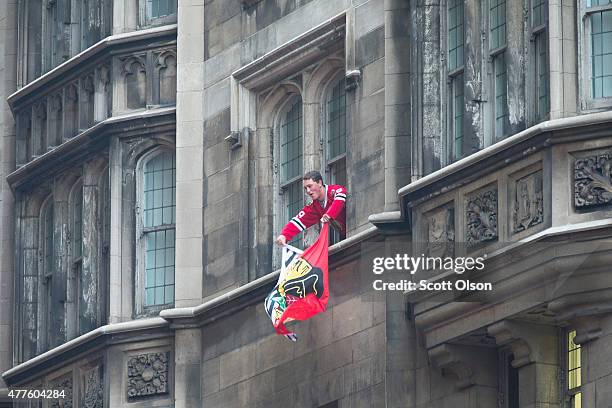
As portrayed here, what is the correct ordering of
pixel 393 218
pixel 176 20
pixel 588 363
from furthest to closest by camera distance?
pixel 176 20 → pixel 393 218 → pixel 588 363

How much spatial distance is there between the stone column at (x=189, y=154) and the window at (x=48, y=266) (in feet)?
13.9

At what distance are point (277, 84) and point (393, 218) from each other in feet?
16.3

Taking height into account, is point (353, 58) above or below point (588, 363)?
above

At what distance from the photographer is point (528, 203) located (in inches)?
1458

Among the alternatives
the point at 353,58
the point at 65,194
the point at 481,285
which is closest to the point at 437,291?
the point at 481,285

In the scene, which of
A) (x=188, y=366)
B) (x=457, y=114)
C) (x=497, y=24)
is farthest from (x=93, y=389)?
(x=497, y=24)

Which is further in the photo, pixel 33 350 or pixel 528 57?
pixel 33 350

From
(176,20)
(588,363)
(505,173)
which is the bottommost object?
(588,363)

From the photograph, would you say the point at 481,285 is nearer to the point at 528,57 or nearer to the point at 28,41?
the point at 528,57

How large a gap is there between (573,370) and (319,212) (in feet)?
17.6

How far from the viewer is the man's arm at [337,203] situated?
135ft

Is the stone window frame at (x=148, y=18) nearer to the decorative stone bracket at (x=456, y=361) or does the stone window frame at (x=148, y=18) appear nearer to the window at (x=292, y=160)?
the window at (x=292, y=160)

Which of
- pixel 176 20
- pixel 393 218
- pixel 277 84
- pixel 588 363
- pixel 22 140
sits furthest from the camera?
pixel 22 140

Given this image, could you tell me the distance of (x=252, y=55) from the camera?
4488 centimetres
